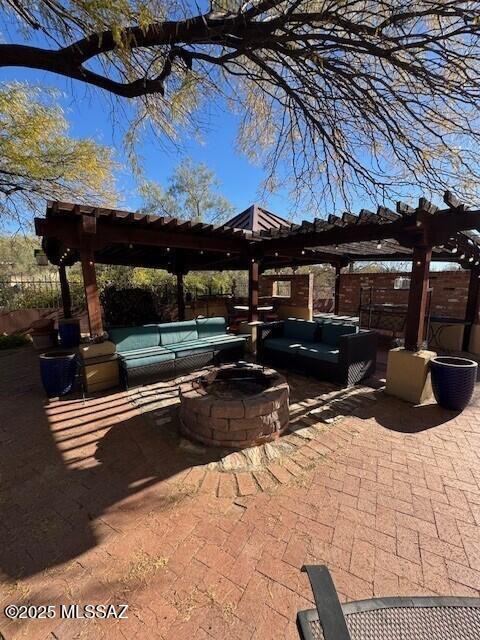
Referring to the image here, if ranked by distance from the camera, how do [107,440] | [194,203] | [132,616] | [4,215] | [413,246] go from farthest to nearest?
1. [194,203]
2. [4,215]
3. [413,246]
4. [107,440]
5. [132,616]

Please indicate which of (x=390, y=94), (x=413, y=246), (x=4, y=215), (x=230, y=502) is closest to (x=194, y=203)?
(x=4, y=215)

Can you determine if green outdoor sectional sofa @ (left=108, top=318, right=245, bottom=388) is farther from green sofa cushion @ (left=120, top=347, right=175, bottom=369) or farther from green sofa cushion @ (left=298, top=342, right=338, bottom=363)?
green sofa cushion @ (left=298, top=342, right=338, bottom=363)

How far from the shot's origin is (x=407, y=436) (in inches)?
128

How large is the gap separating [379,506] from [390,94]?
10.8 feet

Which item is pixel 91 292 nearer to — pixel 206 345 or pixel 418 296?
pixel 206 345

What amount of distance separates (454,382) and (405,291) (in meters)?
5.73

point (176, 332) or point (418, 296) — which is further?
point (176, 332)

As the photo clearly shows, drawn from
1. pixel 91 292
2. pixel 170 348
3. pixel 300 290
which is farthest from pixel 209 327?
pixel 300 290

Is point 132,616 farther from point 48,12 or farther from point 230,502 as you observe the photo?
point 48,12

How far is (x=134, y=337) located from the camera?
17.6 feet

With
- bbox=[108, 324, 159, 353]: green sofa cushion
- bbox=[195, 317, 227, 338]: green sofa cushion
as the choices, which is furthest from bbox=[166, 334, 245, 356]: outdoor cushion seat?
bbox=[108, 324, 159, 353]: green sofa cushion

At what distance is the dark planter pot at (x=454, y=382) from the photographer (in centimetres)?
371

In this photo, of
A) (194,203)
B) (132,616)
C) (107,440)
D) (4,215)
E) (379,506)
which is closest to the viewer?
(132,616)

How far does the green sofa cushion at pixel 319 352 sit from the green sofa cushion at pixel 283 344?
137mm
